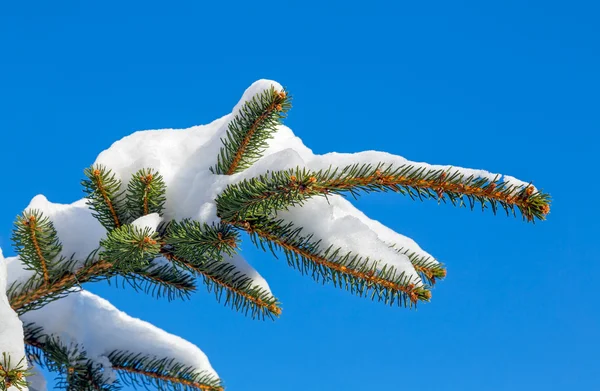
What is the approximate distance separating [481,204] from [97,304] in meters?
1.95

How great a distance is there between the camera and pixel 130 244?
240 cm

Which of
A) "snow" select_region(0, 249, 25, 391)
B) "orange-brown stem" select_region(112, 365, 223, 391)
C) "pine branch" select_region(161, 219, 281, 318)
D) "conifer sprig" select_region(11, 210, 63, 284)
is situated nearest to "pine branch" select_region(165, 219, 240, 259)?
"pine branch" select_region(161, 219, 281, 318)

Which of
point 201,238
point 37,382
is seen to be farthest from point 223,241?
point 37,382

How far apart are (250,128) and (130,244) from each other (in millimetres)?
696

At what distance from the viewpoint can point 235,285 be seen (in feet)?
9.18

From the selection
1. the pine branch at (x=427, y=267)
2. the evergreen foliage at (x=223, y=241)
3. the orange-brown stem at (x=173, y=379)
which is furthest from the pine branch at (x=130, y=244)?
the pine branch at (x=427, y=267)

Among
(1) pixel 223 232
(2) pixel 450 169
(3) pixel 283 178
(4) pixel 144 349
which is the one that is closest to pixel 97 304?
(4) pixel 144 349

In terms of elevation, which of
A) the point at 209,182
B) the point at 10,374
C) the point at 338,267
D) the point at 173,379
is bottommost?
the point at 10,374

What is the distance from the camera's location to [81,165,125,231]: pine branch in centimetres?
261

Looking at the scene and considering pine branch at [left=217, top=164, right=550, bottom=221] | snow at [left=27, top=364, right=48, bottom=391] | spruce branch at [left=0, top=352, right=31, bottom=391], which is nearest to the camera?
spruce branch at [left=0, top=352, right=31, bottom=391]

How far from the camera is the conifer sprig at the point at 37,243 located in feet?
8.63

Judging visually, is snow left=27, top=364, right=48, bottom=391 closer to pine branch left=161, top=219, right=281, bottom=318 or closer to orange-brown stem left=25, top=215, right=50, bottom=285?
orange-brown stem left=25, top=215, right=50, bottom=285

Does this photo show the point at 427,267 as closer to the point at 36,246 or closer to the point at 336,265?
the point at 336,265

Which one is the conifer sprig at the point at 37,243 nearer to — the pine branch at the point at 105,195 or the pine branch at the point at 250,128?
the pine branch at the point at 105,195
